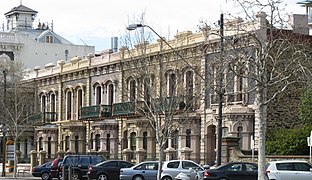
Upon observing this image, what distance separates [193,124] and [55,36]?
160 ft

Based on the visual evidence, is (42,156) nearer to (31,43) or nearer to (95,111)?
(95,111)

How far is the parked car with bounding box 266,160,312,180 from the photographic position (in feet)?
99.7

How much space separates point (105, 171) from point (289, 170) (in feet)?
40.3

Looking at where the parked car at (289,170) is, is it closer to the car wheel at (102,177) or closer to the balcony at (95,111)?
the car wheel at (102,177)

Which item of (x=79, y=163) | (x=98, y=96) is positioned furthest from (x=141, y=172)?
(x=98, y=96)

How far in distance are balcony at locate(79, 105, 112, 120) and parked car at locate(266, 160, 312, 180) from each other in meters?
28.2

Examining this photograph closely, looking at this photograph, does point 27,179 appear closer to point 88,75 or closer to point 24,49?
point 88,75

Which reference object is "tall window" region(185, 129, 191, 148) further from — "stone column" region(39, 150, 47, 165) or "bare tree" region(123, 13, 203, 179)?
"stone column" region(39, 150, 47, 165)

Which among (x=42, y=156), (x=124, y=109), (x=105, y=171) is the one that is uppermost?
(x=124, y=109)

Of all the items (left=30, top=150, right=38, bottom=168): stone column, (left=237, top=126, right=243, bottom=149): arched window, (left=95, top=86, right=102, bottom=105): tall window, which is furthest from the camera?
(left=30, top=150, right=38, bottom=168): stone column

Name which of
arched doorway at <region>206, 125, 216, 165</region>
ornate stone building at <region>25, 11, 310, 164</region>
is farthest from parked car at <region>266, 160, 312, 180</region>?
arched doorway at <region>206, 125, 216, 165</region>

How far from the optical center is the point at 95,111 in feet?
194

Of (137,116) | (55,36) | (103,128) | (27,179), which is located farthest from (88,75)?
(55,36)

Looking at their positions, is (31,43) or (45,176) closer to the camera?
(45,176)
